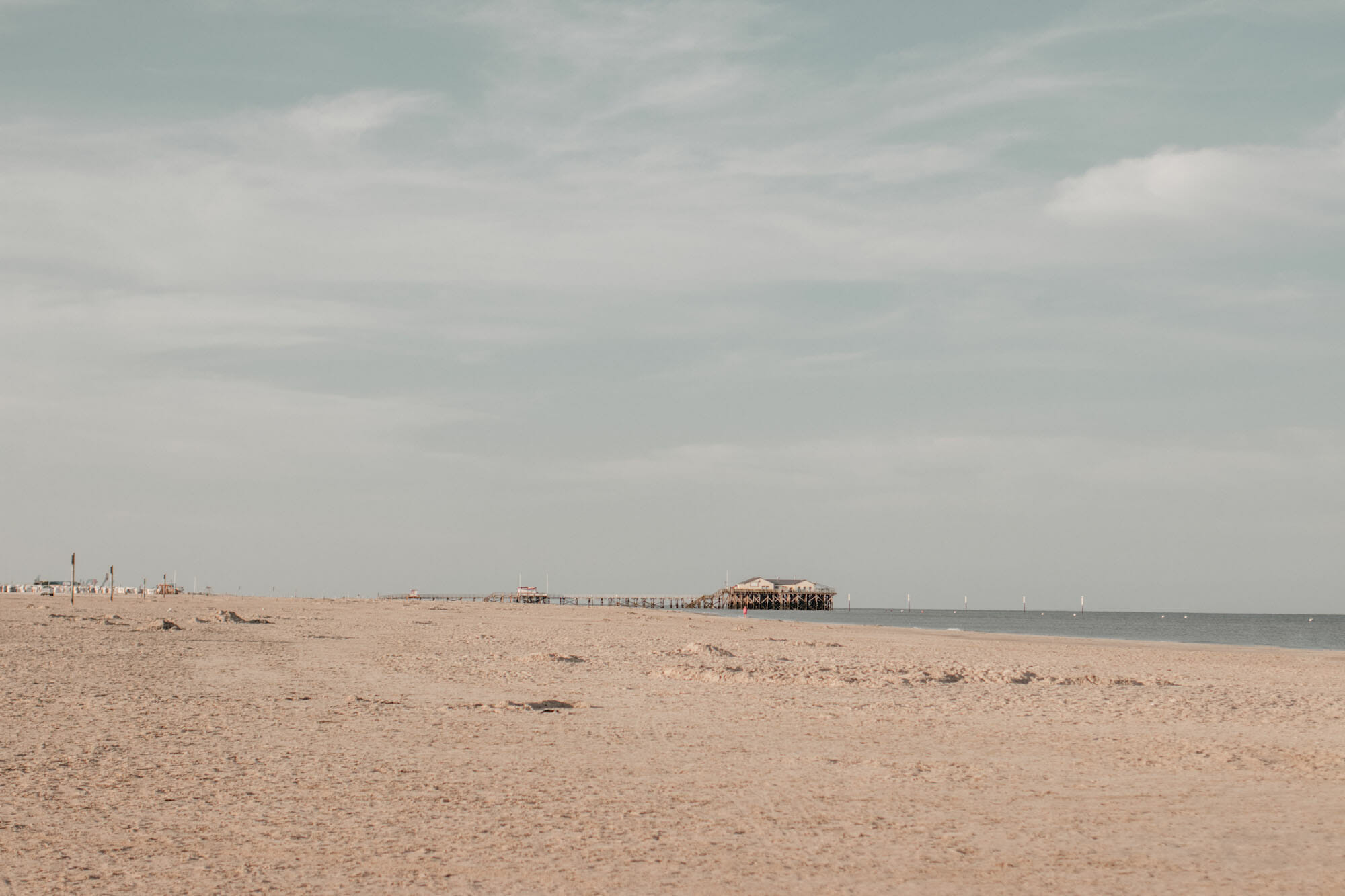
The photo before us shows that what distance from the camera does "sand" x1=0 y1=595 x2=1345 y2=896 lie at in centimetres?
703

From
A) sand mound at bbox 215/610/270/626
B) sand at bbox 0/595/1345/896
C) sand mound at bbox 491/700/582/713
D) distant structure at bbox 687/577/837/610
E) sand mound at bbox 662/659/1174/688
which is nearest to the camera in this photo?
sand at bbox 0/595/1345/896

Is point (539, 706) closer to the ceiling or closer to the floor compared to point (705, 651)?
closer to the ceiling

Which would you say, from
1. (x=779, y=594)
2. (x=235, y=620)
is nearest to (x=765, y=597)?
(x=779, y=594)

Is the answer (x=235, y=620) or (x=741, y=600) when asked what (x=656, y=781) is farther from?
(x=741, y=600)

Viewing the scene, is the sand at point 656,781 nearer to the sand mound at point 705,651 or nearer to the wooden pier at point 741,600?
the sand mound at point 705,651

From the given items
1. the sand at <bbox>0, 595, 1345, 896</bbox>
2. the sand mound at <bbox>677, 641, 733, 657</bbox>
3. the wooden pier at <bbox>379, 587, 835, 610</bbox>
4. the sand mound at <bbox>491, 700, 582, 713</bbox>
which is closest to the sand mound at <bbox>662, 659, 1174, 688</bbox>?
the sand at <bbox>0, 595, 1345, 896</bbox>

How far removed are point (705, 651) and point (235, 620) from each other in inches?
879

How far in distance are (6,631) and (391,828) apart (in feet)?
90.4

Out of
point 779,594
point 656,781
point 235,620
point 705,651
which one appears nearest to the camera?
point 656,781

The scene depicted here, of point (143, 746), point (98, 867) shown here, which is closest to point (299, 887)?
point (98, 867)

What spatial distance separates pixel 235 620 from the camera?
40.2m

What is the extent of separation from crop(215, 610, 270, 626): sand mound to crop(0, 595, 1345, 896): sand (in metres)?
18.5

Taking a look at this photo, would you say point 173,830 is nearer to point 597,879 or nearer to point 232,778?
point 232,778

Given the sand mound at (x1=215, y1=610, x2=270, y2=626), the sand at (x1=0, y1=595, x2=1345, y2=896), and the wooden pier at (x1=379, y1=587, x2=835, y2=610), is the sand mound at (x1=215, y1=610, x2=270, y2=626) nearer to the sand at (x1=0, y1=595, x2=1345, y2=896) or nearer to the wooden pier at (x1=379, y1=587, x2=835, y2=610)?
the sand at (x1=0, y1=595, x2=1345, y2=896)
